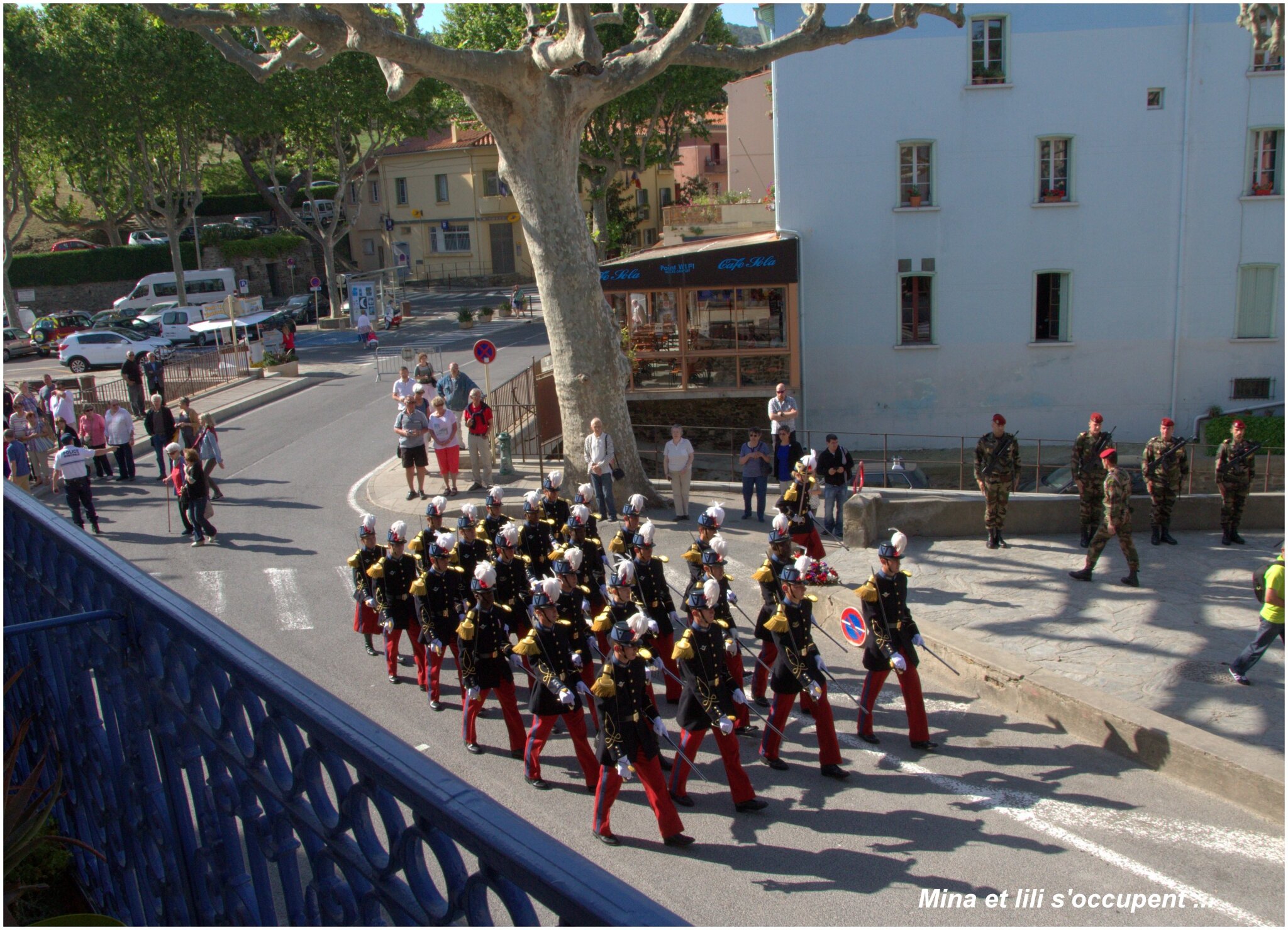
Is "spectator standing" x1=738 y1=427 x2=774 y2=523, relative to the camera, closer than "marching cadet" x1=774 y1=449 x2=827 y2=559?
No

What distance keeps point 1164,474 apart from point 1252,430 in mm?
10934

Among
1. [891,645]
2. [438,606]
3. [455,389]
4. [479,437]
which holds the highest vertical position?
[455,389]

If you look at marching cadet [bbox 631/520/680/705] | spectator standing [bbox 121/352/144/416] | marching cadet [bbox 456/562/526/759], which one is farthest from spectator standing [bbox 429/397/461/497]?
spectator standing [bbox 121/352/144/416]

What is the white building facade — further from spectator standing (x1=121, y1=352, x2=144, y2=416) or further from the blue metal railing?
the blue metal railing

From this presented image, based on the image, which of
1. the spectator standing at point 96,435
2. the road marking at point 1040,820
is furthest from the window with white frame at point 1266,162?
the spectator standing at point 96,435

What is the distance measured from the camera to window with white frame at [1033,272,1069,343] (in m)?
24.1

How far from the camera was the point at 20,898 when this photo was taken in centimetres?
314

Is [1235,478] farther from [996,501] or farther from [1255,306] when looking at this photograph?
[1255,306]

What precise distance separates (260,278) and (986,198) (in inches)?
1708

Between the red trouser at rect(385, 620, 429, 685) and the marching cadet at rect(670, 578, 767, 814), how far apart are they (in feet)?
→ 10.9

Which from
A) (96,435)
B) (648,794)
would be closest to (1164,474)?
(648,794)

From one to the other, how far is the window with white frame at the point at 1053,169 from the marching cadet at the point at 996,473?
11881 mm

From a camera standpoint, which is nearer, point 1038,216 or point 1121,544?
point 1121,544

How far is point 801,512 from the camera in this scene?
1259 cm
